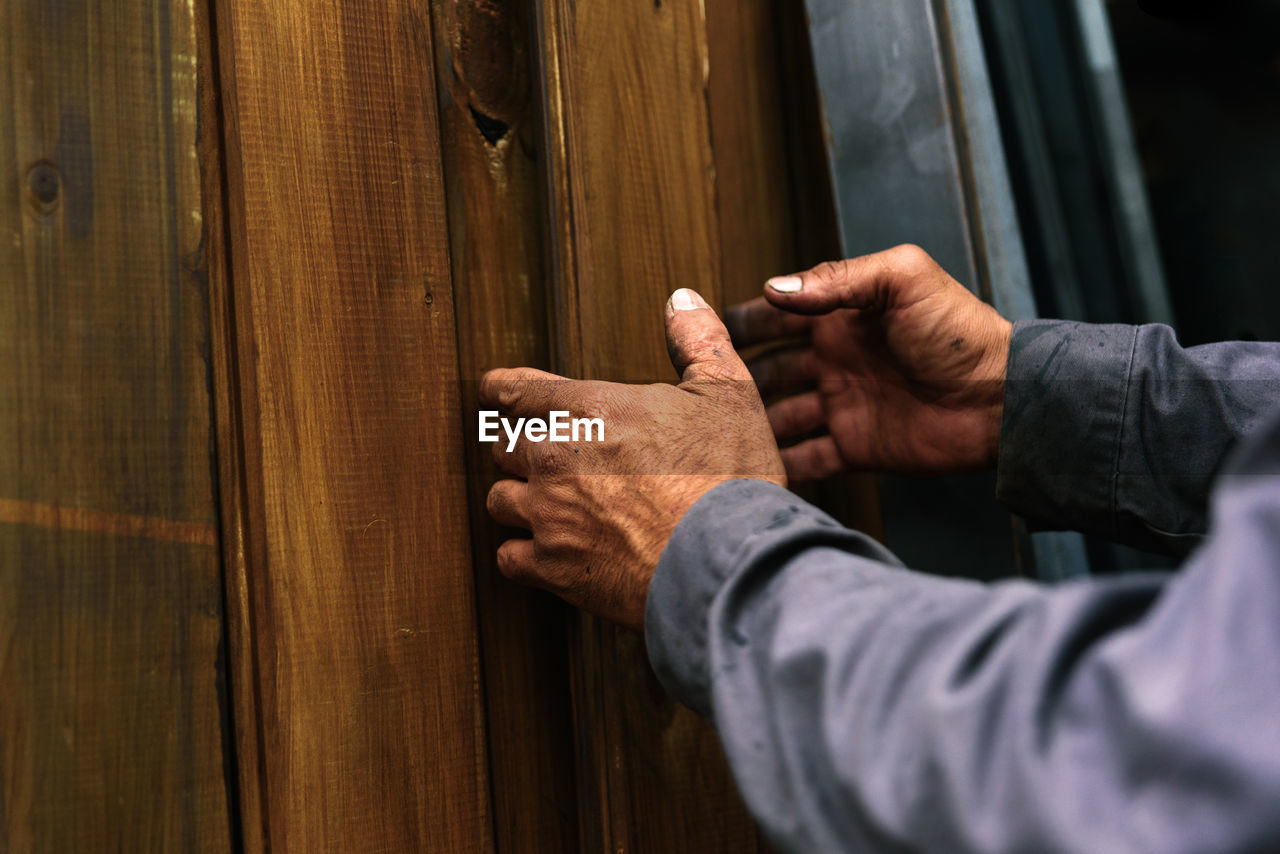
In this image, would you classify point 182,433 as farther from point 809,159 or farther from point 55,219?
point 809,159

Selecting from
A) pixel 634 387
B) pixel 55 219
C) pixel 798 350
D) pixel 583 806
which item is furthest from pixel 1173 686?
pixel 55 219

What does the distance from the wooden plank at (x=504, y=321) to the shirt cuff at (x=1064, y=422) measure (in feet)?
1.74

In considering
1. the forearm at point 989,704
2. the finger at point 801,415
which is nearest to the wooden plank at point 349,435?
the forearm at point 989,704

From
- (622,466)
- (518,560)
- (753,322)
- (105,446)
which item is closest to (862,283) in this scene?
(753,322)

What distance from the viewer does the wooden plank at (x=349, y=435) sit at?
2.54 ft

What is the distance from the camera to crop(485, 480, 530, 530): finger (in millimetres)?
837

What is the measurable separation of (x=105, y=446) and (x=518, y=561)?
0.37m

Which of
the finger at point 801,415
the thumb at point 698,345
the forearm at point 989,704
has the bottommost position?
the forearm at point 989,704

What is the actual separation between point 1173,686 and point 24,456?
2.74ft

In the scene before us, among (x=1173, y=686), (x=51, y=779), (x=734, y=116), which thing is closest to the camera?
(x=1173, y=686)

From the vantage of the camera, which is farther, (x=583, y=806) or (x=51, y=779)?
(x=583, y=806)

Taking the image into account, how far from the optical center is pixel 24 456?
0.73m

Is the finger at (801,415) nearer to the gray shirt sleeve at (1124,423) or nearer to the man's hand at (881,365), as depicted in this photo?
the man's hand at (881,365)

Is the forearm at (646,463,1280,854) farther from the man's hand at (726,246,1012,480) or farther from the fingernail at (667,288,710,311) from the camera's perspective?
the man's hand at (726,246,1012,480)
